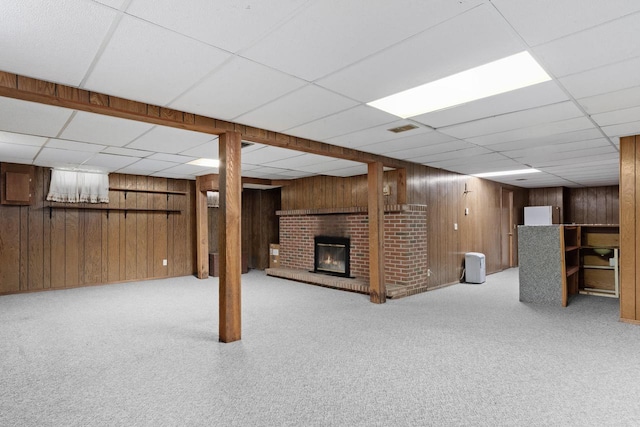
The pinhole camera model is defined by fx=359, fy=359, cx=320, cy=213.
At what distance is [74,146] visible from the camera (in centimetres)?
456

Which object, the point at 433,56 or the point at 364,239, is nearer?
the point at 433,56

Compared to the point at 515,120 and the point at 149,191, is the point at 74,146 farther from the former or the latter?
the point at 515,120

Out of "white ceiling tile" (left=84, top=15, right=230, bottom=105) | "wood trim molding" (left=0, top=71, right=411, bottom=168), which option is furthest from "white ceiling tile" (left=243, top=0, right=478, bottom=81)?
"wood trim molding" (left=0, top=71, right=411, bottom=168)

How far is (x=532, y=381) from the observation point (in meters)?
2.64

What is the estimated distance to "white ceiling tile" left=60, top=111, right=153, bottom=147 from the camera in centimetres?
343

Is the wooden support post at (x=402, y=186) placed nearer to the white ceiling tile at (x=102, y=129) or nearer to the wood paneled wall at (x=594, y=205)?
the white ceiling tile at (x=102, y=129)

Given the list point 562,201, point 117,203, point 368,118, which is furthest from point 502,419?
point 562,201

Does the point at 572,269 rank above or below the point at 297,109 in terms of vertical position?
below

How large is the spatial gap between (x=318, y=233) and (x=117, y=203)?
3.97 meters

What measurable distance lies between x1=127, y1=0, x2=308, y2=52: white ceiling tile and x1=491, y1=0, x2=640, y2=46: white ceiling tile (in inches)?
40.6

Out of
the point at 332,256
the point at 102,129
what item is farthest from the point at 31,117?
the point at 332,256

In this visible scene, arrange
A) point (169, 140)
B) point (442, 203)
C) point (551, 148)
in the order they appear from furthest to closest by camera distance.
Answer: point (442, 203)
point (551, 148)
point (169, 140)

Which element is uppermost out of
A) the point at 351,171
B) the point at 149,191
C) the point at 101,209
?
the point at 351,171

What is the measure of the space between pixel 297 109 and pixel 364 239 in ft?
12.2
